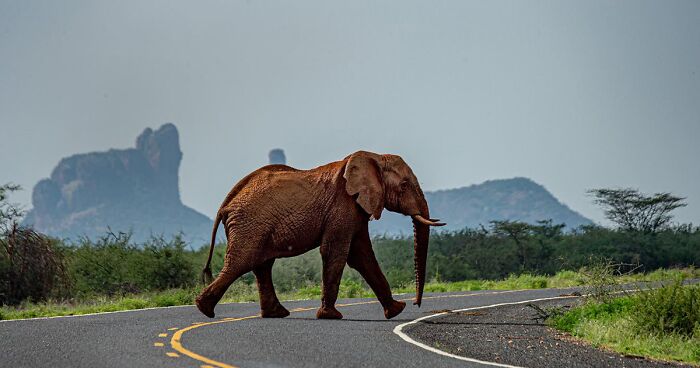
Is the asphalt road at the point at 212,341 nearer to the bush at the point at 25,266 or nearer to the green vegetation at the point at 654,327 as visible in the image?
the green vegetation at the point at 654,327

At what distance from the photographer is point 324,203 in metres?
16.1

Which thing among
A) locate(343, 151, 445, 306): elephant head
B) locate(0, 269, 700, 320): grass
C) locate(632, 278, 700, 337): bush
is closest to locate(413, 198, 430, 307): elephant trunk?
locate(343, 151, 445, 306): elephant head

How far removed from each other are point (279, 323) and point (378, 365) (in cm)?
529

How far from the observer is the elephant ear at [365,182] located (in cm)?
1584

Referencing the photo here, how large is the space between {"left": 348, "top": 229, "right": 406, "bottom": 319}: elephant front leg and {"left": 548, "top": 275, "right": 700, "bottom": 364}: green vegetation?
9.85 feet

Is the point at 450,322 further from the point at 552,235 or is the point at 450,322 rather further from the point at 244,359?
the point at 552,235

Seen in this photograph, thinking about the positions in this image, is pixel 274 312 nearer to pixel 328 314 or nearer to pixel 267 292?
pixel 267 292

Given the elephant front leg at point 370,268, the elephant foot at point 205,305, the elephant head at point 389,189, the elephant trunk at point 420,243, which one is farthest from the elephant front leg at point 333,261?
the elephant foot at point 205,305

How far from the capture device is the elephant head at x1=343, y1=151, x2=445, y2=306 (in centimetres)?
1588

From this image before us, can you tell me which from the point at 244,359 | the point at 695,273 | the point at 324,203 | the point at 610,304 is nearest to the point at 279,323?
the point at 324,203

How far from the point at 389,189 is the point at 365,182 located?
2.01ft

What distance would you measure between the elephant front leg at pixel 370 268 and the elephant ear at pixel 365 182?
31.7 inches

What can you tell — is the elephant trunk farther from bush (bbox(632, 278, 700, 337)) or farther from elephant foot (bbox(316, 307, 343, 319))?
bush (bbox(632, 278, 700, 337))

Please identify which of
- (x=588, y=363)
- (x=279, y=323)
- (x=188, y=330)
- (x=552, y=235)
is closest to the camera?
(x=588, y=363)
